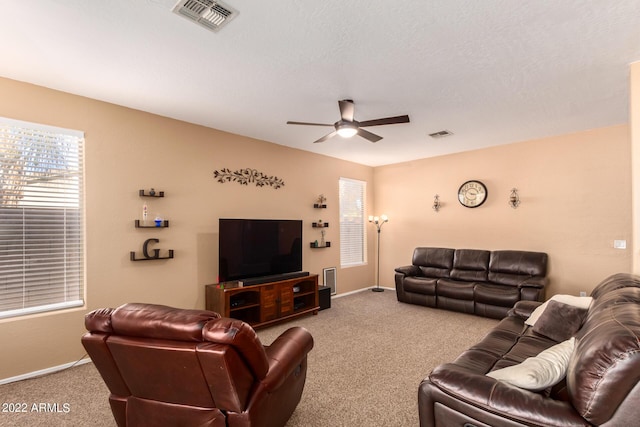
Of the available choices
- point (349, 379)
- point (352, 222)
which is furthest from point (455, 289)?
point (349, 379)

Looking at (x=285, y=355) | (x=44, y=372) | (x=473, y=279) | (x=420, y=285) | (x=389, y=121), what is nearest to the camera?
(x=285, y=355)

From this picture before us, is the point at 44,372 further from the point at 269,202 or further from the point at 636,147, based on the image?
the point at 636,147

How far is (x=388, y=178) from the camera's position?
281 inches

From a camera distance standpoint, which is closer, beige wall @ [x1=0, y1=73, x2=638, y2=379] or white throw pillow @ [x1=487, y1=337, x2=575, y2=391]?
white throw pillow @ [x1=487, y1=337, x2=575, y2=391]

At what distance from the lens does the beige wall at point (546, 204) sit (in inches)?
179

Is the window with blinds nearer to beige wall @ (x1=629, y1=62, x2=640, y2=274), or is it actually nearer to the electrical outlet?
beige wall @ (x1=629, y1=62, x2=640, y2=274)

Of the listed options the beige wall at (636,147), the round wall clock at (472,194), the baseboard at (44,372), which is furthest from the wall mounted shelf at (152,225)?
the round wall clock at (472,194)

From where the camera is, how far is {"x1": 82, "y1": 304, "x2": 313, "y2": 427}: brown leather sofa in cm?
152

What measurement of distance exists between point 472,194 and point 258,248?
3991mm

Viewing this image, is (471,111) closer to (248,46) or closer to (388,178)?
(248,46)

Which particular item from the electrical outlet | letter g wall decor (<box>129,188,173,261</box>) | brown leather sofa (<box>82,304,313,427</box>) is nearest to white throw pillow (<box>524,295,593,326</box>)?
the electrical outlet

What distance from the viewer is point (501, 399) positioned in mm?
1458

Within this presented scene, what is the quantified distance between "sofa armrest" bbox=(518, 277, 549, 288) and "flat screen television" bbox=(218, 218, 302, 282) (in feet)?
10.8

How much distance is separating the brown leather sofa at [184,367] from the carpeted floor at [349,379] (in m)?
0.76
